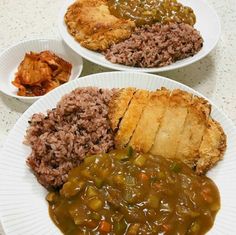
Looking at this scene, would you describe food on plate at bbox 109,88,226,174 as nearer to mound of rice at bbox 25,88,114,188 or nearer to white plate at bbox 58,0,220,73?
mound of rice at bbox 25,88,114,188

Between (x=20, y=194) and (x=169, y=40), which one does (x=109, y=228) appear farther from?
(x=169, y=40)

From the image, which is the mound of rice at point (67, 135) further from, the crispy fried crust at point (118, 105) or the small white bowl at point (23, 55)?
the small white bowl at point (23, 55)

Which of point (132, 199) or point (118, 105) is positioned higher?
point (118, 105)

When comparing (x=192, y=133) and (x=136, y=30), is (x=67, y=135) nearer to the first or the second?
(x=192, y=133)

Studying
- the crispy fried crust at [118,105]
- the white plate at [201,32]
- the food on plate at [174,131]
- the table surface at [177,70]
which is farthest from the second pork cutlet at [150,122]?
the table surface at [177,70]

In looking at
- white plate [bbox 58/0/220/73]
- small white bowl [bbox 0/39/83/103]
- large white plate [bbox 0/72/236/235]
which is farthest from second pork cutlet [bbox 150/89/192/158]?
small white bowl [bbox 0/39/83/103]

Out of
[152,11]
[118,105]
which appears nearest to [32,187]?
[118,105]
